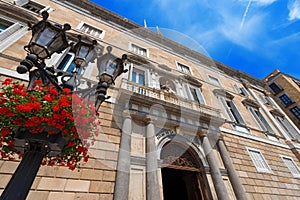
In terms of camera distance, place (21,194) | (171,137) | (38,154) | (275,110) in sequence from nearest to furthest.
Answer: (21,194)
(38,154)
(171,137)
(275,110)

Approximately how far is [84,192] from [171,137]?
3.67m

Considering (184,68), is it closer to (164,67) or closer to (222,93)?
(164,67)

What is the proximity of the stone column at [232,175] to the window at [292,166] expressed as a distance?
4.85 m

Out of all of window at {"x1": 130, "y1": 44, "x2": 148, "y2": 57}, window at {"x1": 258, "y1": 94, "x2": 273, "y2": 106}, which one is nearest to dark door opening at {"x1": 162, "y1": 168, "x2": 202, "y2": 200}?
window at {"x1": 130, "y1": 44, "x2": 148, "y2": 57}

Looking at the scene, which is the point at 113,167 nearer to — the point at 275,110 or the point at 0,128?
the point at 0,128

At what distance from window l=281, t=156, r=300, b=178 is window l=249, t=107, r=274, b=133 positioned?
6.54ft

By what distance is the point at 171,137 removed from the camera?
6242 mm

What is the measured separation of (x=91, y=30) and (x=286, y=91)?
90.3 feet

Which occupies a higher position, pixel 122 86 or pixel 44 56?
pixel 122 86

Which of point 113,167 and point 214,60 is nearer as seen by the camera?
point 113,167

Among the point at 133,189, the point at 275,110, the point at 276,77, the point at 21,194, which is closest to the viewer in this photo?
the point at 21,194

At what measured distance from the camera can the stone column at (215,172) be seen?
204 inches

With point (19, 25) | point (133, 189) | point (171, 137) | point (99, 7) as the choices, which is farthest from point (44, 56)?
point (99, 7)

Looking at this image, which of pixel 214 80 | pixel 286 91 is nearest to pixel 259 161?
pixel 214 80
